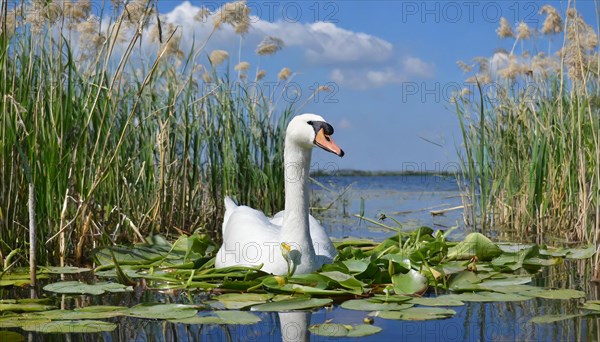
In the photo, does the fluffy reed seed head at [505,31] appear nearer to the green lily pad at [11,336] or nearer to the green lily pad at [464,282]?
the green lily pad at [464,282]

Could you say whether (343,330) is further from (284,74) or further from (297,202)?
(284,74)

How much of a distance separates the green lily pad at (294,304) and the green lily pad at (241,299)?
10 cm

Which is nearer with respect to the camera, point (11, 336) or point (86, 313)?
point (11, 336)

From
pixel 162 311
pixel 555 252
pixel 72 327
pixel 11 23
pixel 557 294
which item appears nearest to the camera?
pixel 72 327

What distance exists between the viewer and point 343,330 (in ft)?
11.1

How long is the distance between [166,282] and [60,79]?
1637mm

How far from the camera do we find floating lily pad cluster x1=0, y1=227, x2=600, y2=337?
12.3ft

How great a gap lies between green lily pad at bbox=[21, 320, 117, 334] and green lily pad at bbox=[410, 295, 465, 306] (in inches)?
60.8

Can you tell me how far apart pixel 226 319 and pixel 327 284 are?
85 cm

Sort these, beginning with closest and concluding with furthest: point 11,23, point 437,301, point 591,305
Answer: point 591,305, point 437,301, point 11,23

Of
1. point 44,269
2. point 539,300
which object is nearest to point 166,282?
point 44,269

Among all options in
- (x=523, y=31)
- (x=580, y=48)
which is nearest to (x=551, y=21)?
(x=523, y=31)

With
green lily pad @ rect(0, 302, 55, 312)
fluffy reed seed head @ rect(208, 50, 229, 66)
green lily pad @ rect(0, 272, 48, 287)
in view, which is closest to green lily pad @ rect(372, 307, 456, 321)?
green lily pad @ rect(0, 302, 55, 312)

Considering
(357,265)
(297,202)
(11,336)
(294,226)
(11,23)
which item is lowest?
(11,336)
